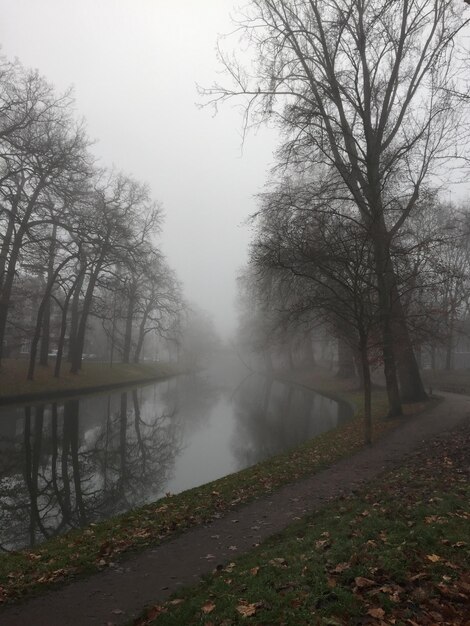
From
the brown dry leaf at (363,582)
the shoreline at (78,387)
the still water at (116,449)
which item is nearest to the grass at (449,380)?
the still water at (116,449)

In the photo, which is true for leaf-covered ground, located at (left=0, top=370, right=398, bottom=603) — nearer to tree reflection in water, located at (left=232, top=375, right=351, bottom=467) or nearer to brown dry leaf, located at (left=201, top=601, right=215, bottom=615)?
brown dry leaf, located at (left=201, top=601, right=215, bottom=615)

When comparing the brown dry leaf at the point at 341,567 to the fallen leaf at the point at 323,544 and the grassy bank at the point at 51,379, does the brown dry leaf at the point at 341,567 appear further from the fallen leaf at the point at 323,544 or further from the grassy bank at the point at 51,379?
the grassy bank at the point at 51,379

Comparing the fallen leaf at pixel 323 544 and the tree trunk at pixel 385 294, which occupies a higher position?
the tree trunk at pixel 385 294

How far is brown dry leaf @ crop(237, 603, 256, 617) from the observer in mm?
4066

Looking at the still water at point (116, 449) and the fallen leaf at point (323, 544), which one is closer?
the fallen leaf at point (323, 544)

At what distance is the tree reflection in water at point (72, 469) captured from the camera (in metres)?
9.50

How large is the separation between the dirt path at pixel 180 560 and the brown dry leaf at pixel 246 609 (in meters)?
1.15

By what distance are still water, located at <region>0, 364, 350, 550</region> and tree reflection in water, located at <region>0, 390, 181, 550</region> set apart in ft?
0.08

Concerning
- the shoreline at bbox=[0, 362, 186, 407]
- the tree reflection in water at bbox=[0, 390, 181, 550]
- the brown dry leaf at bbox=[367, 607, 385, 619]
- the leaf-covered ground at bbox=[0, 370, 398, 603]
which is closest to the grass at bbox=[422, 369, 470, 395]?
the tree reflection in water at bbox=[0, 390, 181, 550]

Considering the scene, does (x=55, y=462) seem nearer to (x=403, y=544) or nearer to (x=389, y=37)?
(x=403, y=544)

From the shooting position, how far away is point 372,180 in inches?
633

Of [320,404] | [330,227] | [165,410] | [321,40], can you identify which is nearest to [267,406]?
[320,404]

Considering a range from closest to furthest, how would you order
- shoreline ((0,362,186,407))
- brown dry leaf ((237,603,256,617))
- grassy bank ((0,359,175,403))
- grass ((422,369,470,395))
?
brown dry leaf ((237,603,256,617)) < shoreline ((0,362,186,407)) < grassy bank ((0,359,175,403)) < grass ((422,369,470,395))

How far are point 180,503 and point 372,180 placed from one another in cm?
1222
